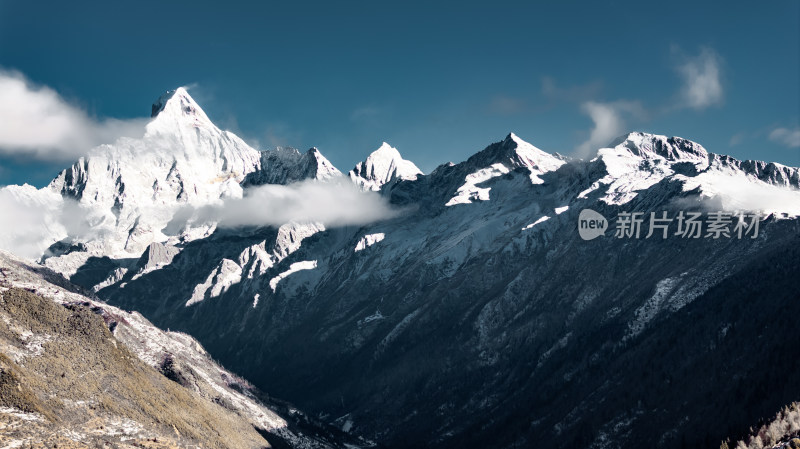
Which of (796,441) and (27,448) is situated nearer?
(796,441)

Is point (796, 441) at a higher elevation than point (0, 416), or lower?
lower

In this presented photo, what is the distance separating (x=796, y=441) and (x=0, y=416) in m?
194

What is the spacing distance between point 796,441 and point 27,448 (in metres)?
183

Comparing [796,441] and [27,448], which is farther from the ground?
[27,448]

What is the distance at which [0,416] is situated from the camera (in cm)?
19912

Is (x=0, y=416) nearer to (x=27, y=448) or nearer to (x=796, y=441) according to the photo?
(x=27, y=448)

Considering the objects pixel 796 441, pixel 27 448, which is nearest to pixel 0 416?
pixel 27 448

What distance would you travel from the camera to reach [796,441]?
171 m

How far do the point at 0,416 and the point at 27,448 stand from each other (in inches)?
530

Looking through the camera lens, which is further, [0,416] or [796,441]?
[0,416]

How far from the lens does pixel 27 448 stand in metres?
193
